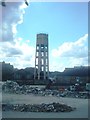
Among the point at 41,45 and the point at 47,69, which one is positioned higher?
the point at 41,45

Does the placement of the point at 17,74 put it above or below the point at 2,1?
below

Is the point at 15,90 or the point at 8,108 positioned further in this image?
the point at 15,90

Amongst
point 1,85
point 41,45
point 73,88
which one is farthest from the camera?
point 41,45

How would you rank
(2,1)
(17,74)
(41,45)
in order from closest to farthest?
(2,1)
(17,74)
(41,45)

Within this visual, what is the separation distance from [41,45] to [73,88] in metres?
14.5

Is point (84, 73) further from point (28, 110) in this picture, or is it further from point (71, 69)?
point (28, 110)

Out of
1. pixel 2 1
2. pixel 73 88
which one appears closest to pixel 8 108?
pixel 2 1

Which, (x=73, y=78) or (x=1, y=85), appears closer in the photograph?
(x=1, y=85)

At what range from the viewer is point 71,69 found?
5109cm

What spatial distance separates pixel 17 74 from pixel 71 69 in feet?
32.0

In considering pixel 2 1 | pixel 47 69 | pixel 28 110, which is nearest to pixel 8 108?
pixel 28 110

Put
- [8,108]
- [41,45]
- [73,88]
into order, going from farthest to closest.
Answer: [41,45] → [73,88] → [8,108]

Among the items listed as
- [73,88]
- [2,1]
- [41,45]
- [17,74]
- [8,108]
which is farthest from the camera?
[41,45]

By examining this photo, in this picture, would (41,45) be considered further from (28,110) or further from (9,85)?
(28,110)
